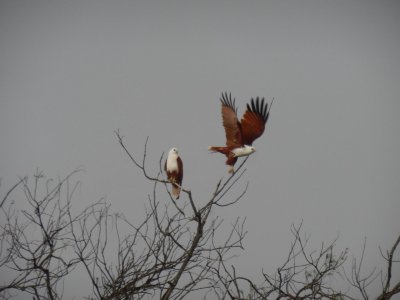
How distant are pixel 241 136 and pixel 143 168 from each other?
5.82 feet

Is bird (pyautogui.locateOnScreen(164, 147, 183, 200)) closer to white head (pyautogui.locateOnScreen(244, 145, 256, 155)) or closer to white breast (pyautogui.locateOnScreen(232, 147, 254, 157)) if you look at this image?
white breast (pyautogui.locateOnScreen(232, 147, 254, 157))

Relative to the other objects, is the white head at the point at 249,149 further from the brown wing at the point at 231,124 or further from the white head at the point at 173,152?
the white head at the point at 173,152

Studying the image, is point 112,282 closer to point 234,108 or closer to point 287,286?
point 287,286

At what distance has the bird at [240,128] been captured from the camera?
390 cm

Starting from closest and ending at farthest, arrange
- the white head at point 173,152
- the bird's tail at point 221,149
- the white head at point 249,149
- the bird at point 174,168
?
the white head at point 249,149
the bird's tail at point 221,149
the bird at point 174,168
the white head at point 173,152

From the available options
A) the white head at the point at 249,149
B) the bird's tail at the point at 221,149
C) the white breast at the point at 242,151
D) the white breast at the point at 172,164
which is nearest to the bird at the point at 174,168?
the white breast at the point at 172,164

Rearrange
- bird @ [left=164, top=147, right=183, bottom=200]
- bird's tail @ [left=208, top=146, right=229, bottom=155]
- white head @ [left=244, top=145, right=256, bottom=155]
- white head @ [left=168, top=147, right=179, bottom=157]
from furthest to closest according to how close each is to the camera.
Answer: white head @ [left=168, top=147, right=179, bottom=157] < bird @ [left=164, top=147, right=183, bottom=200] < bird's tail @ [left=208, top=146, right=229, bottom=155] < white head @ [left=244, top=145, right=256, bottom=155]

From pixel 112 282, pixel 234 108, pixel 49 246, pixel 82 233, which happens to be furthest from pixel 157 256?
pixel 234 108

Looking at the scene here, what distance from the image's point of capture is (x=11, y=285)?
234cm

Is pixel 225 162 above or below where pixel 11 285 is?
above

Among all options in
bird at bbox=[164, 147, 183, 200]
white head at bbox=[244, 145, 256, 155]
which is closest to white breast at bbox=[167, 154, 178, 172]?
bird at bbox=[164, 147, 183, 200]

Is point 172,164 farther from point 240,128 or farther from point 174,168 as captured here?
point 240,128

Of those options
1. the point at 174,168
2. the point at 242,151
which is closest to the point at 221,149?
the point at 242,151

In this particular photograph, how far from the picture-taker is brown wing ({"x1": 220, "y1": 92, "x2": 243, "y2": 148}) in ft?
12.8
